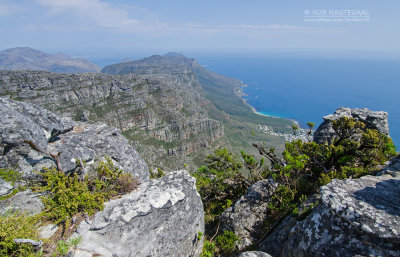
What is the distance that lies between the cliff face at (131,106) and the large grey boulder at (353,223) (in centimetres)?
8545

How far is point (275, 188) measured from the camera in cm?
792

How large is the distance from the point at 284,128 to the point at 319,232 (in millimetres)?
170224

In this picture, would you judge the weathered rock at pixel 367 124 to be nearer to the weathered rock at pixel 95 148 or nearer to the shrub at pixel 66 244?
the weathered rock at pixel 95 148

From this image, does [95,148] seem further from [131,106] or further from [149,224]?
[131,106]

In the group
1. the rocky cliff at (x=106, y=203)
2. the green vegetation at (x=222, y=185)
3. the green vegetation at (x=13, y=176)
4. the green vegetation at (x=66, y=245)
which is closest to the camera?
the green vegetation at (x=66, y=245)

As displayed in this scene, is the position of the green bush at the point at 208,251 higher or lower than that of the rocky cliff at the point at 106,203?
lower

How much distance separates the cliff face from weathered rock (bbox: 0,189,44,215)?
272 feet

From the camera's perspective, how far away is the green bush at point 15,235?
3.96 meters

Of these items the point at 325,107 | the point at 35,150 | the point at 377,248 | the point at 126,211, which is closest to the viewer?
the point at 377,248

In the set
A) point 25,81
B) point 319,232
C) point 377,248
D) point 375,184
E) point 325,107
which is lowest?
point 325,107

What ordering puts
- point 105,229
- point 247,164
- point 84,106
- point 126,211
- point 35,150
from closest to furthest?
point 105,229 < point 126,211 < point 35,150 < point 247,164 < point 84,106

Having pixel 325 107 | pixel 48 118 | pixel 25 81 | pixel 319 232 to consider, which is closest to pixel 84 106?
pixel 25 81

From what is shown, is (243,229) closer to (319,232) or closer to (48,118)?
(319,232)

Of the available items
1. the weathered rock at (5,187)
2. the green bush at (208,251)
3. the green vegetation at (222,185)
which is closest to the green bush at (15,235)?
the weathered rock at (5,187)
